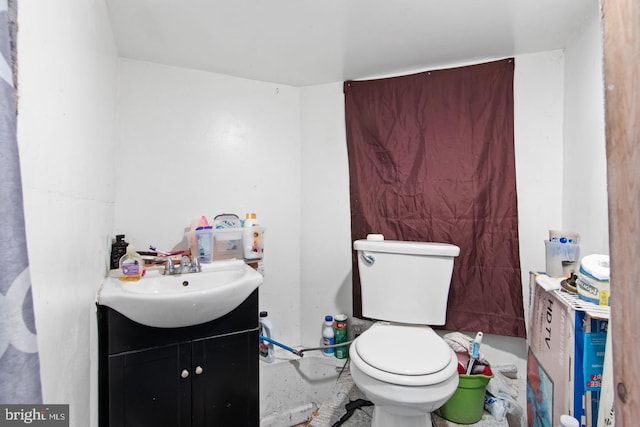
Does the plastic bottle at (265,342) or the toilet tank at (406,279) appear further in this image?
the plastic bottle at (265,342)

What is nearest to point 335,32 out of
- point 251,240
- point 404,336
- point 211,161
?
point 211,161

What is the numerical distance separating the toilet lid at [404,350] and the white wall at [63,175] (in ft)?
3.06

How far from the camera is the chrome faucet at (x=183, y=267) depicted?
1.40m

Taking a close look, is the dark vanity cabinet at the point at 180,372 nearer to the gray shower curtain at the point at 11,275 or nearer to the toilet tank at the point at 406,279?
the toilet tank at the point at 406,279

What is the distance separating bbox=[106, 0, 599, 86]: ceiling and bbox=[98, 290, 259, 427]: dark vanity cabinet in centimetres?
119

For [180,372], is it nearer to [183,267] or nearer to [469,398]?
[183,267]

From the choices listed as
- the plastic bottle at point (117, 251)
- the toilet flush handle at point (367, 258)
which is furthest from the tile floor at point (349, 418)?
the plastic bottle at point (117, 251)

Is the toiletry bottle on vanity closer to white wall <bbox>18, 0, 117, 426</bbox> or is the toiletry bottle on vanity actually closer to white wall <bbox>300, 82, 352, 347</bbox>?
white wall <bbox>300, 82, 352, 347</bbox>

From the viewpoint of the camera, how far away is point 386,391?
1.10 metres

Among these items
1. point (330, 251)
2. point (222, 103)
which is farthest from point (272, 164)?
point (330, 251)

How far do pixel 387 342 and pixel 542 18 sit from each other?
1.50m

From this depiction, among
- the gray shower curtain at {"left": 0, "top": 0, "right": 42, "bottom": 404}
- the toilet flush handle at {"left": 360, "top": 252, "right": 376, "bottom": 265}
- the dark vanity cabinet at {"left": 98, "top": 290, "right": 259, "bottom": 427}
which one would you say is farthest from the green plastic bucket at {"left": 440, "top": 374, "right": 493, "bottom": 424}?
the gray shower curtain at {"left": 0, "top": 0, "right": 42, "bottom": 404}

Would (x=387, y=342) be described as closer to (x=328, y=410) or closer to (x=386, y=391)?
(x=386, y=391)

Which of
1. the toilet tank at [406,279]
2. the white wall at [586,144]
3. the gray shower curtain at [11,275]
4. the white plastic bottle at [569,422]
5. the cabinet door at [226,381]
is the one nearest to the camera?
the gray shower curtain at [11,275]
